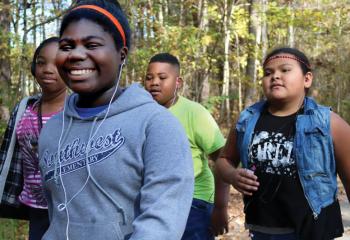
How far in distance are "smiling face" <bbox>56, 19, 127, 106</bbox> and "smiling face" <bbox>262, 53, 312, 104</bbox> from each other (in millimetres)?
1504

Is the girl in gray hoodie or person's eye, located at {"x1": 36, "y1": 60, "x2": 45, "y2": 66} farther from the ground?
person's eye, located at {"x1": 36, "y1": 60, "x2": 45, "y2": 66}

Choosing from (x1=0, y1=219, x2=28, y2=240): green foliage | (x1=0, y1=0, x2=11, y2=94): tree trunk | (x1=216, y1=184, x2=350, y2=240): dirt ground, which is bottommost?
(x1=216, y1=184, x2=350, y2=240): dirt ground

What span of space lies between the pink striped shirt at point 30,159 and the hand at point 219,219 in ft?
4.15

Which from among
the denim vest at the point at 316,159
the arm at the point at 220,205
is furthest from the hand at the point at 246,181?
the arm at the point at 220,205

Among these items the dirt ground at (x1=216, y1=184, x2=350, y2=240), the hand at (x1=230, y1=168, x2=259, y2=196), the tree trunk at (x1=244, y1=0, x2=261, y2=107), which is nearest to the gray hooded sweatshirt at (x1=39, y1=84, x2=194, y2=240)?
Answer: the hand at (x1=230, y1=168, x2=259, y2=196)

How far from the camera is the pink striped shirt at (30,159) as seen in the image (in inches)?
132

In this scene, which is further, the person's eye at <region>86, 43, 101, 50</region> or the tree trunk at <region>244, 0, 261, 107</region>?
the tree trunk at <region>244, 0, 261, 107</region>

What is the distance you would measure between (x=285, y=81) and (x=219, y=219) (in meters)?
1.22

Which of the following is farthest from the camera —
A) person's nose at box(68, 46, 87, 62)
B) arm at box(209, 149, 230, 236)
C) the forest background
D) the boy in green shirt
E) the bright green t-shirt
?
the forest background

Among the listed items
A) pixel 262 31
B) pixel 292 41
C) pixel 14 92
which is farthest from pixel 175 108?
pixel 292 41

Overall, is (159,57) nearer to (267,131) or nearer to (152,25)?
(267,131)

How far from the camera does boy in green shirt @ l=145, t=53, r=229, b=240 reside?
12.7 feet

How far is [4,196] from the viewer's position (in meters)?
3.42

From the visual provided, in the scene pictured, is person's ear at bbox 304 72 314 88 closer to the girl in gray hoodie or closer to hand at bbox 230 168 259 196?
hand at bbox 230 168 259 196
